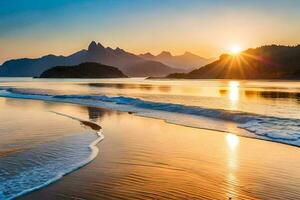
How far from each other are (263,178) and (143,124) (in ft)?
39.5

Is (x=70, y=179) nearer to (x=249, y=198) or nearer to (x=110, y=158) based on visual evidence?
(x=110, y=158)

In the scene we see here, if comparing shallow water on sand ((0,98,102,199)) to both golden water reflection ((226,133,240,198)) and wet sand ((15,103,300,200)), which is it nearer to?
wet sand ((15,103,300,200))

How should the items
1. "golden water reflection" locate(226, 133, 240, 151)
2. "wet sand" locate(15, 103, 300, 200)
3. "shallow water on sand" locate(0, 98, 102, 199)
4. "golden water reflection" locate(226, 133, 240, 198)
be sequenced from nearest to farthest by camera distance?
"wet sand" locate(15, 103, 300, 200)
"golden water reflection" locate(226, 133, 240, 198)
"shallow water on sand" locate(0, 98, 102, 199)
"golden water reflection" locate(226, 133, 240, 151)

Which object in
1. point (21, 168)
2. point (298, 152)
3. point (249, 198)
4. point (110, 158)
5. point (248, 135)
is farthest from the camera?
point (248, 135)

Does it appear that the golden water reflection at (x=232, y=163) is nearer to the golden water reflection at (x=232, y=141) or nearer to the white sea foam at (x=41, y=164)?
the golden water reflection at (x=232, y=141)

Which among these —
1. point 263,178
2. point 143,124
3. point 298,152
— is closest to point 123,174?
point 263,178

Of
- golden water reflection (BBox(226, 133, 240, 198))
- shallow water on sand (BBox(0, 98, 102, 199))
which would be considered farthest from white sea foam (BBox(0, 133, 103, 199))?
golden water reflection (BBox(226, 133, 240, 198))

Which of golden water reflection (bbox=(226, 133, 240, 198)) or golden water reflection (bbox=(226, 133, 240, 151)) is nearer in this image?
golden water reflection (bbox=(226, 133, 240, 198))

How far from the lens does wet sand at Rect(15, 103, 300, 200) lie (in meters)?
8.77

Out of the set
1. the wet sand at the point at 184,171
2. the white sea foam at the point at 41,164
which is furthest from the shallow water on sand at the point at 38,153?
the wet sand at the point at 184,171

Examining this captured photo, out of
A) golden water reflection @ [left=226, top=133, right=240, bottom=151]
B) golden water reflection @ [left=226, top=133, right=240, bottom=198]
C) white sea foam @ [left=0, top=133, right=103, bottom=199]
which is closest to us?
golden water reflection @ [left=226, top=133, right=240, bottom=198]

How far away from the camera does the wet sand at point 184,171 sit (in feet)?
28.8

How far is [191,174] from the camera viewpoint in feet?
34.2

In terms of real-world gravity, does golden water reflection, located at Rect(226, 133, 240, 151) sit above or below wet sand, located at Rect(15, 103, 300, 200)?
above
